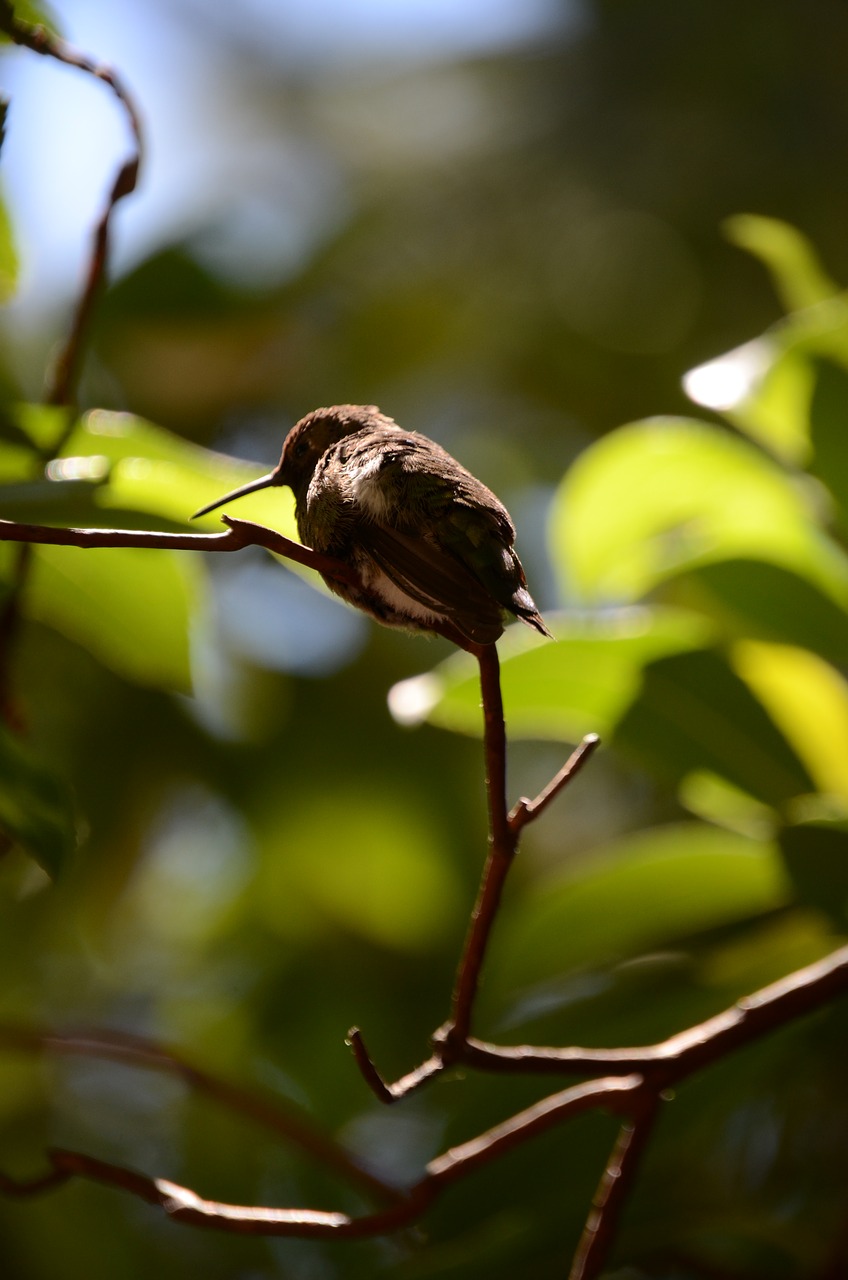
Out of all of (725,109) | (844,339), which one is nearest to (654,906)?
(844,339)

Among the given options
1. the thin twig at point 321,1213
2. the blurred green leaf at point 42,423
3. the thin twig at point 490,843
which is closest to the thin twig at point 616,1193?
the thin twig at point 321,1213

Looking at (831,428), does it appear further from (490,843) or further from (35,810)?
(35,810)

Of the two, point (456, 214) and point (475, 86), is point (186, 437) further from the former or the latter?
point (475, 86)

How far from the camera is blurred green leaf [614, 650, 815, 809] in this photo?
157cm

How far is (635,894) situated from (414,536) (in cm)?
83

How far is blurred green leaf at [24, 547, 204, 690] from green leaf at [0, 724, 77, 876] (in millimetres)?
357

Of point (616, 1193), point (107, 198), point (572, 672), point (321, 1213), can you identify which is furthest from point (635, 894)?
point (107, 198)

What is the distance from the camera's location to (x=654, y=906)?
5.54 ft

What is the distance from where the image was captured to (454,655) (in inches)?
79.7

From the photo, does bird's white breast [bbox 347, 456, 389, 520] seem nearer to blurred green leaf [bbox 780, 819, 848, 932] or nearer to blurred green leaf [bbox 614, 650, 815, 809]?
blurred green leaf [bbox 614, 650, 815, 809]

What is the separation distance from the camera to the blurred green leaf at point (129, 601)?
1.41 meters

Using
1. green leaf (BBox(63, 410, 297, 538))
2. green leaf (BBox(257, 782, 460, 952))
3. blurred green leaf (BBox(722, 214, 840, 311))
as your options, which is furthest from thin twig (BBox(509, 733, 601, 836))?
green leaf (BBox(257, 782, 460, 952))

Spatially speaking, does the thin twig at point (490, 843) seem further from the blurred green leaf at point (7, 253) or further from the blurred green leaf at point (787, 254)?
the blurred green leaf at point (787, 254)

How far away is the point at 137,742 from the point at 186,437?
2.35ft
